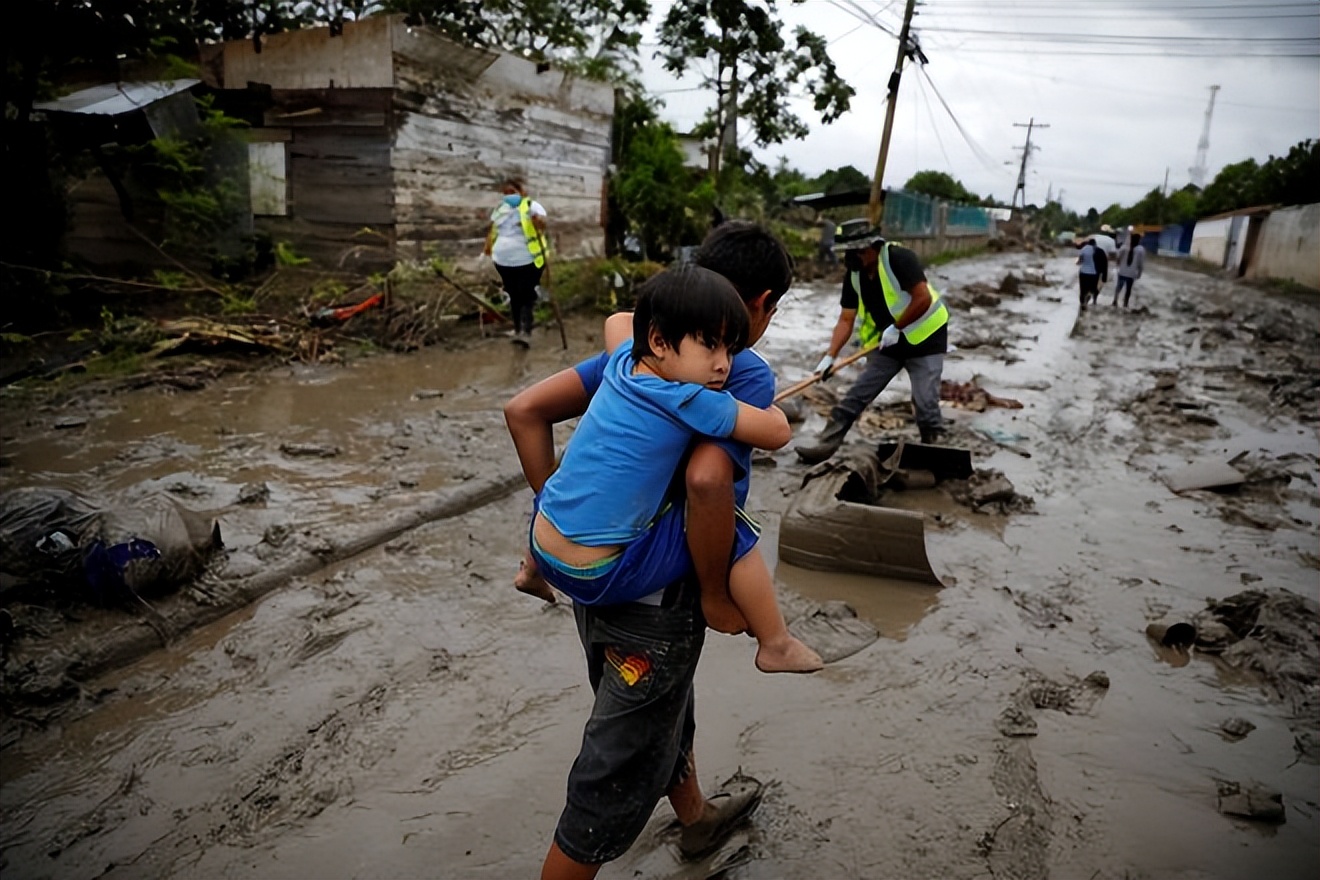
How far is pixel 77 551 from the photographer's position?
9.06 ft

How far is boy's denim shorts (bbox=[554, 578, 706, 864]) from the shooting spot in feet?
4.82

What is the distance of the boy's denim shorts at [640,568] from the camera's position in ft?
4.65

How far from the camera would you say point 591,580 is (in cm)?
143

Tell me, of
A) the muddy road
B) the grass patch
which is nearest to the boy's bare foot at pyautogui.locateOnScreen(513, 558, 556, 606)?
the muddy road

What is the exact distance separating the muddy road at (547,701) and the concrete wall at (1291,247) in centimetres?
2285

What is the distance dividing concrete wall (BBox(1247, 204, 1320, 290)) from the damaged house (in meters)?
23.7

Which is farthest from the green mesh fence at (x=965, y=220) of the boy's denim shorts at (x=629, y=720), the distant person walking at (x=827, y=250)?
the boy's denim shorts at (x=629, y=720)

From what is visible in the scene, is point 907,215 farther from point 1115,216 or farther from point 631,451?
point 1115,216

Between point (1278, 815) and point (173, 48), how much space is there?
487 inches

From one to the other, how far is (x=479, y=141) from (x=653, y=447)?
33.6ft

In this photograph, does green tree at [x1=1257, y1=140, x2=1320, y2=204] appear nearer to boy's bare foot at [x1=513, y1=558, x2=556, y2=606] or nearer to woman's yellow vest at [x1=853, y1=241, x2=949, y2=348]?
woman's yellow vest at [x1=853, y1=241, x2=949, y2=348]

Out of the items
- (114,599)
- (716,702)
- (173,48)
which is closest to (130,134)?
(173,48)

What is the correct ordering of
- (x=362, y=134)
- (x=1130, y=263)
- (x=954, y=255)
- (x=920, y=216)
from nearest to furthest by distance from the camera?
1. (x=362, y=134)
2. (x=1130, y=263)
3. (x=920, y=216)
4. (x=954, y=255)

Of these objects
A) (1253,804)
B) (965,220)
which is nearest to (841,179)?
(965,220)
